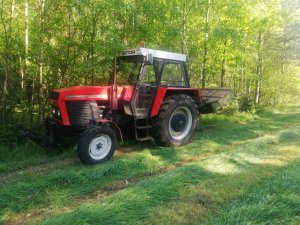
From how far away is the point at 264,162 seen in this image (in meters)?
6.14

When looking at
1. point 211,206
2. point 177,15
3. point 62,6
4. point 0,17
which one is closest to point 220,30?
point 177,15

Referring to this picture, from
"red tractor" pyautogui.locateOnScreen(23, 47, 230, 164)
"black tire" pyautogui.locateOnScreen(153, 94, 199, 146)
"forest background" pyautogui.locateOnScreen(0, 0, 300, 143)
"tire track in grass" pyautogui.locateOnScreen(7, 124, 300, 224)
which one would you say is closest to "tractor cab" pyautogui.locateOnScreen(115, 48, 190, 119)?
"red tractor" pyautogui.locateOnScreen(23, 47, 230, 164)

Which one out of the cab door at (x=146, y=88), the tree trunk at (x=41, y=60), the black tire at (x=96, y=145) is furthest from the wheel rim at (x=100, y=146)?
the tree trunk at (x=41, y=60)

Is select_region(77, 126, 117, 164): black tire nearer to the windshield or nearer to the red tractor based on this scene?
the red tractor

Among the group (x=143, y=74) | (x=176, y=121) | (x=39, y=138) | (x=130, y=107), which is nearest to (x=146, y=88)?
(x=143, y=74)

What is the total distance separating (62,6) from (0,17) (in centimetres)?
143

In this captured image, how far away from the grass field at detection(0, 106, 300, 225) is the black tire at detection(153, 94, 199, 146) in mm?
324

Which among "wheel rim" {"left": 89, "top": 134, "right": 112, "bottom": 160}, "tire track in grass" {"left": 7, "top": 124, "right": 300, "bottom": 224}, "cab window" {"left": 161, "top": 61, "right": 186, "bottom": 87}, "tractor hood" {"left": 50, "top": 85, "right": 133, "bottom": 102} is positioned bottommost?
"tire track in grass" {"left": 7, "top": 124, "right": 300, "bottom": 224}

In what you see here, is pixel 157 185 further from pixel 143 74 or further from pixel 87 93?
pixel 143 74

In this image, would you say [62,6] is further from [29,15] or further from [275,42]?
[275,42]

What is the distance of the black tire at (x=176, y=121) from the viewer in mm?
7297

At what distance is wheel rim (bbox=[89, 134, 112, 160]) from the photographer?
19.9ft

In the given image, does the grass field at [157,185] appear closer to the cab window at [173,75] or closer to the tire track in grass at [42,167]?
the tire track in grass at [42,167]

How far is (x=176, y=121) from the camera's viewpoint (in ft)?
25.4
